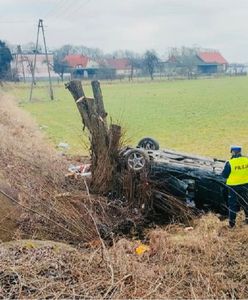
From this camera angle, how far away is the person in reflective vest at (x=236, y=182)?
7809 mm

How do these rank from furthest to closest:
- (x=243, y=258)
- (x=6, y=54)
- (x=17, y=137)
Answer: (x=6, y=54) < (x=17, y=137) < (x=243, y=258)

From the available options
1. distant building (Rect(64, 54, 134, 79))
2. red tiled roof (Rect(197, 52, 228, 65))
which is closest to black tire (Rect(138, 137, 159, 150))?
distant building (Rect(64, 54, 134, 79))

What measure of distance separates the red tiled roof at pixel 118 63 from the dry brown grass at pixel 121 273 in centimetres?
10905

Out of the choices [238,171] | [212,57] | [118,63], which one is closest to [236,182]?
[238,171]

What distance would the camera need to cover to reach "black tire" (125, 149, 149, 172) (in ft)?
29.0

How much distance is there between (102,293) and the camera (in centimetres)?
452

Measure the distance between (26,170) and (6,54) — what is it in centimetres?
6302

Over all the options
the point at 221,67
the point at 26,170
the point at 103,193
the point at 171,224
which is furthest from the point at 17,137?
the point at 221,67

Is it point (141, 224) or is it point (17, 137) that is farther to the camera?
point (17, 137)

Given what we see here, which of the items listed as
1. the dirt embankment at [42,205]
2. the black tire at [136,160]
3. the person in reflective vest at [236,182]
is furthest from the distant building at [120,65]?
the person in reflective vest at [236,182]

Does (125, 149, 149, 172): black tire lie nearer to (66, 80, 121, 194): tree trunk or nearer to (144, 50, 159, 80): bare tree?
(66, 80, 121, 194): tree trunk

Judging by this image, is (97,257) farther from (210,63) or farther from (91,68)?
(210,63)

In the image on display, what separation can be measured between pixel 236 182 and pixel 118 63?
112528 mm

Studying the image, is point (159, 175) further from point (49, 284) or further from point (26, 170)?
point (49, 284)
